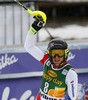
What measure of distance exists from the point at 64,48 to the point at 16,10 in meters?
4.55

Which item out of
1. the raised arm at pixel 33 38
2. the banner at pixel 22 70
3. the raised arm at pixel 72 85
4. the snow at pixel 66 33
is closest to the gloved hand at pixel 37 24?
the raised arm at pixel 33 38

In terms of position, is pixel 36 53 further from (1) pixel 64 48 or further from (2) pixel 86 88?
(2) pixel 86 88

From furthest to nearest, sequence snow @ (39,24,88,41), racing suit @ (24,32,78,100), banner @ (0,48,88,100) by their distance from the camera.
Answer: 1. snow @ (39,24,88,41)
2. banner @ (0,48,88,100)
3. racing suit @ (24,32,78,100)

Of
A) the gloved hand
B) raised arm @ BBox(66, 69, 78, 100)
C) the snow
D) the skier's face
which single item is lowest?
raised arm @ BBox(66, 69, 78, 100)

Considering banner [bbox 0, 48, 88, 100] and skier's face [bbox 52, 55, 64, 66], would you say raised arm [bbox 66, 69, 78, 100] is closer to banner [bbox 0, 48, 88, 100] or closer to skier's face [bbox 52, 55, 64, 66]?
skier's face [bbox 52, 55, 64, 66]

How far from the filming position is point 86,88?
13.3ft

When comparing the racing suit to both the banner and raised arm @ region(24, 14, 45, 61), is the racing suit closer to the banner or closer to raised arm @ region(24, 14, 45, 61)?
raised arm @ region(24, 14, 45, 61)

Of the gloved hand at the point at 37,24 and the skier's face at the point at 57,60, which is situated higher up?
the gloved hand at the point at 37,24

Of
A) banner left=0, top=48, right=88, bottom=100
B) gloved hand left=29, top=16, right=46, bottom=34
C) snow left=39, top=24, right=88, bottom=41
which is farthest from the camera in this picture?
snow left=39, top=24, right=88, bottom=41

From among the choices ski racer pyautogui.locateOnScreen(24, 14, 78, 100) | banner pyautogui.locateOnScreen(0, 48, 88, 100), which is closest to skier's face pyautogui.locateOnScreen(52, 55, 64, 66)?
ski racer pyautogui.locateOnScreen(24, 14, 78, 100)

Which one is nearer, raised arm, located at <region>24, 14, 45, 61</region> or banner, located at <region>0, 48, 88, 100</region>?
raised arm, located at <region>24, 14, 45, 61</region>

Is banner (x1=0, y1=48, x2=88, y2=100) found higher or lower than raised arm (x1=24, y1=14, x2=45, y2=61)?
lower

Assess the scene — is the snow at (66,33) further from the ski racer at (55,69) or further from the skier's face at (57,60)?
the skier's face at (57,60)

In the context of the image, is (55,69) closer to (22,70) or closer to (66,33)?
(22,70)
